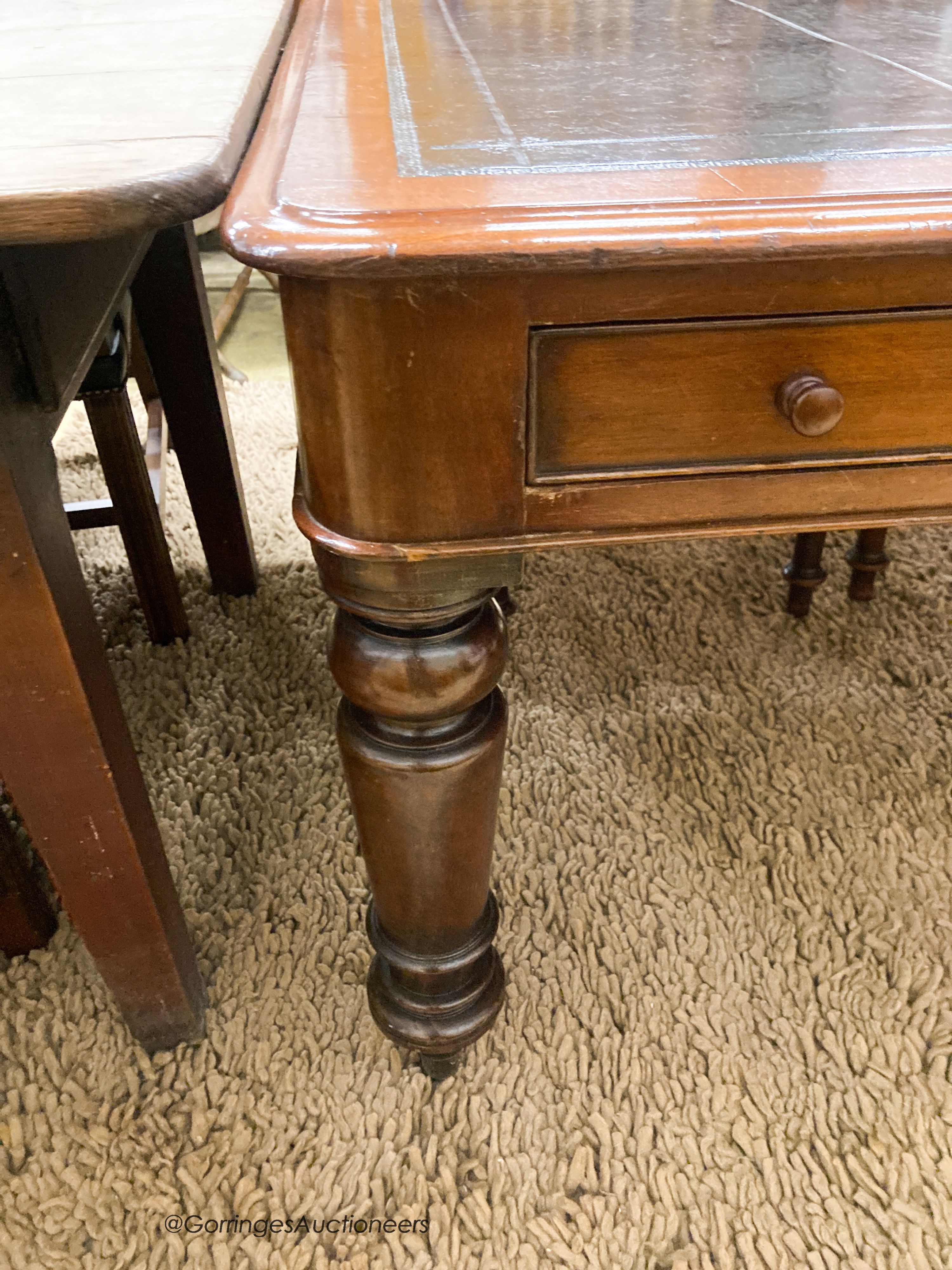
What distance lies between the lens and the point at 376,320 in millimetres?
364

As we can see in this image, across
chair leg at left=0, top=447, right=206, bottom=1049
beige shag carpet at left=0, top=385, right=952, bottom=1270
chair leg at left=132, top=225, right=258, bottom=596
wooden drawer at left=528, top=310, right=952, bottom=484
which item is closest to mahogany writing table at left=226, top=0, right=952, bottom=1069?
wooden drawer at left=528, top=310, right=952, bottom=484

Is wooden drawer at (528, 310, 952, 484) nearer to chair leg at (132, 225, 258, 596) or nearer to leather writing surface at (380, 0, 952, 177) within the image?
leather writing surface at (380, 0, 952, 177)

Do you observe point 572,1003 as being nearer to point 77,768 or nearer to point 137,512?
point 77,768

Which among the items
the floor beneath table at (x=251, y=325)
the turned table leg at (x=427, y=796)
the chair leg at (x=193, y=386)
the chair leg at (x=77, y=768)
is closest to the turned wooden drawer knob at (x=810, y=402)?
the turned table leg at (x=427, y=796)

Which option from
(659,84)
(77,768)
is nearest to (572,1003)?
(77,768)

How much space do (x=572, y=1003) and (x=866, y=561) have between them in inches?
27.7

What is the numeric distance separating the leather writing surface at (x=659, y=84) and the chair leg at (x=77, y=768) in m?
0.26

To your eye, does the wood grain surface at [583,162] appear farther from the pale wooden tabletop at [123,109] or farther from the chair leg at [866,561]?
the chair leg at [866,561]

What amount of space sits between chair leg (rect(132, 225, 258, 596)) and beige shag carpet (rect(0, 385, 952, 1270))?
0.14 metres

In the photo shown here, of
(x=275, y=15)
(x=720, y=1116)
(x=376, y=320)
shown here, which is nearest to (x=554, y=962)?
(x=720, y=1116)

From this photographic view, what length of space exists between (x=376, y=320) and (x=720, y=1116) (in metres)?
0.62

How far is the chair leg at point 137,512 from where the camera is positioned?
A: 97 cm

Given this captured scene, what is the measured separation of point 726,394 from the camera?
41cm

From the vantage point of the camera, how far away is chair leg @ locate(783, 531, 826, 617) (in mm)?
1118
